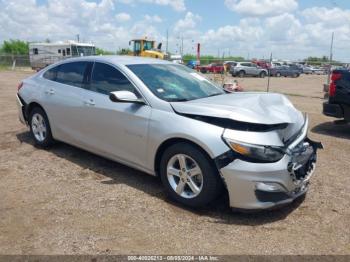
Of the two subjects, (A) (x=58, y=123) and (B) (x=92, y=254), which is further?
(A) (x=58, y=123)

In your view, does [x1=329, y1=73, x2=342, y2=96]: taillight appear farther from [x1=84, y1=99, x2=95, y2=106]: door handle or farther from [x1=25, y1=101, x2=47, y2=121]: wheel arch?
[x1=25, y1=101, x2=47, y2=121]: wheel arch

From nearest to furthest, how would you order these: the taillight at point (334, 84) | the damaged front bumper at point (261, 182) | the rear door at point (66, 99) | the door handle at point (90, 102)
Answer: the damaged front bumper at point (261, 182)
the door handle at point (90, 102)
the rear door at point (66, 99)
the taillight at point (334, 84)

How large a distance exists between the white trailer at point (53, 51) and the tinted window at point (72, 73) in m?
33.1

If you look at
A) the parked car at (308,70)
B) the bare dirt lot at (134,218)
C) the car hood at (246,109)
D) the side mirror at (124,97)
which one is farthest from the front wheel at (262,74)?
the side mirror at (124,97)

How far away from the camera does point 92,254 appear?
10.5 feet

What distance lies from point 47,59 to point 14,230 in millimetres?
37593

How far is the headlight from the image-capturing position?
141 inches

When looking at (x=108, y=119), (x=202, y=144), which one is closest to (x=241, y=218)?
(x=202, y=144)

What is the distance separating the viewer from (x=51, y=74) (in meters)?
5.98

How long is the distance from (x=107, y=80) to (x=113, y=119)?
606 mm

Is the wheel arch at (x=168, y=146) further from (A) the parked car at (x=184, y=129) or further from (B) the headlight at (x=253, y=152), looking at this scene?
(B) the headlight at (x=253, y=152)

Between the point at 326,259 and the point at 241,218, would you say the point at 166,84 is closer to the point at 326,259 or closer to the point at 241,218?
the point at 241,218

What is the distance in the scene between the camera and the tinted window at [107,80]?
4.67 meters

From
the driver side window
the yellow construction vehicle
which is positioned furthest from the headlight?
the yellow construction vehicle
